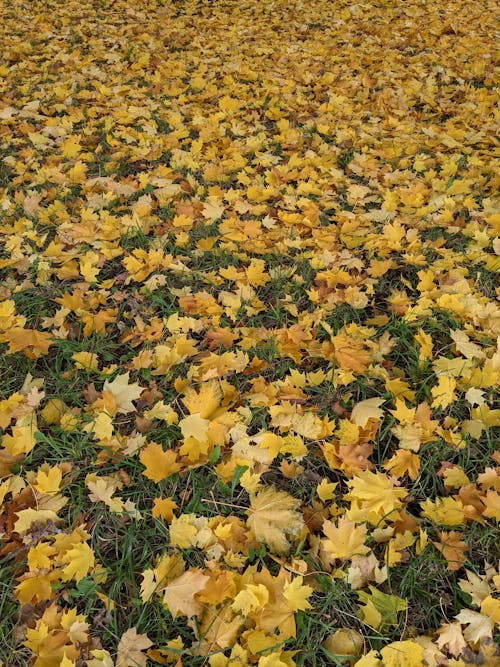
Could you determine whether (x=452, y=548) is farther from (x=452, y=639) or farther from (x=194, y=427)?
(x=194, y=427)

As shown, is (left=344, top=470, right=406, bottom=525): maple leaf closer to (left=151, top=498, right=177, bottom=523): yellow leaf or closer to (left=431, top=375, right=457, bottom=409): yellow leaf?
(left=431, top=375, right=457, bottom=409): yellow leaf

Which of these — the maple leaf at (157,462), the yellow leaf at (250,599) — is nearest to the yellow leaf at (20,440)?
the maple leaf at (157,462)

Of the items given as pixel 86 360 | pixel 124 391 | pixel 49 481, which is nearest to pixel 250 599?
pixel 49 481

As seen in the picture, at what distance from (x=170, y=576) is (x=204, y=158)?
2755 millimetres

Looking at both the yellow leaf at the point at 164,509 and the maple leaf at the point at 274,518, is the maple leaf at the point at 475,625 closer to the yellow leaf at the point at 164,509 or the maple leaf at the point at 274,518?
the maple leaf at the point at 274,518

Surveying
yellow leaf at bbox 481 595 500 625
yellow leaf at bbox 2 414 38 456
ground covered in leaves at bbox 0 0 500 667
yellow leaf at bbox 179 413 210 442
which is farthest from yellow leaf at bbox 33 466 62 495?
yellow leaf at bbox 481 595 500 625

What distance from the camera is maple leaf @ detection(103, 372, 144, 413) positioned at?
1.98m

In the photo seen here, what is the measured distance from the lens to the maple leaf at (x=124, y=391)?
1984mm

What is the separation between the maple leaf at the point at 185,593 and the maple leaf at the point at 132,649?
10cm

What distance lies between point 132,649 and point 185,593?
0.61 feet

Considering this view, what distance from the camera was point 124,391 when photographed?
6.65 ft

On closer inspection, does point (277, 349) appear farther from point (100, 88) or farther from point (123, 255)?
point (100, 88)

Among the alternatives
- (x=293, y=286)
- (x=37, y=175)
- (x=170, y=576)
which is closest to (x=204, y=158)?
(x=37, y=175)

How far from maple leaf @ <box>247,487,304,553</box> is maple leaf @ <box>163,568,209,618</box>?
22 centimetres
